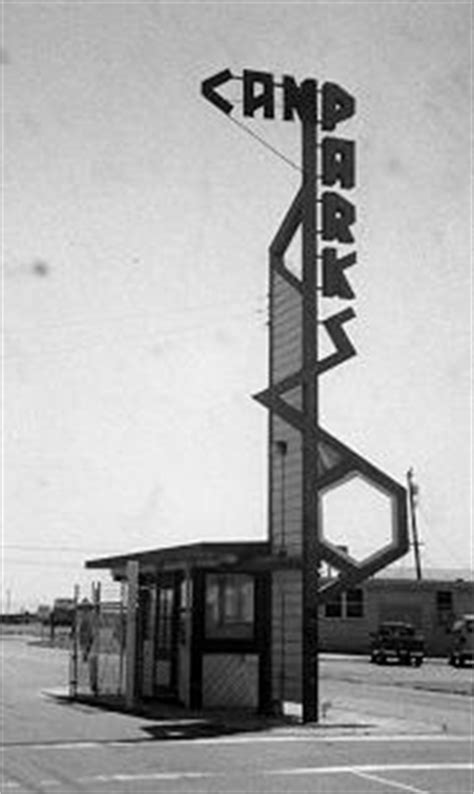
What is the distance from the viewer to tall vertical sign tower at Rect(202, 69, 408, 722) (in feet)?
75.6

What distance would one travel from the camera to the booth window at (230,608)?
920 inches

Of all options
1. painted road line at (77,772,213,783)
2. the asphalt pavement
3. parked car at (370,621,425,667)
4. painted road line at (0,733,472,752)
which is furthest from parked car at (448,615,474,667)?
painted road line at (77,772,213,783)

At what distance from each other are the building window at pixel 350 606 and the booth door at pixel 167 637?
120 ft

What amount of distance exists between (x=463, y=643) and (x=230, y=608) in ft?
94.3

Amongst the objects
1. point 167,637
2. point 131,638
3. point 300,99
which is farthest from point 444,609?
point 300,99

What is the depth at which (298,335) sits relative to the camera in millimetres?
24609

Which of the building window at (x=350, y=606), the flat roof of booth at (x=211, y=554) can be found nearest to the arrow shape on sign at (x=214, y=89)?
the flat roof of booth at (x=211, y=554)

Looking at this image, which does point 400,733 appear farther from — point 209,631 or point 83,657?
point 83,657

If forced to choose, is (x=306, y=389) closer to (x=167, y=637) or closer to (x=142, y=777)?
(x=167, y=637)

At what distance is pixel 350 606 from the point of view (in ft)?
204

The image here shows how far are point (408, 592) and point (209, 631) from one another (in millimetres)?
39179

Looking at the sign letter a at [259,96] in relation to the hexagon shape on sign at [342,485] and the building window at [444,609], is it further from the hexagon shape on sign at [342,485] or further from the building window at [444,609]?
the building window at [444,609]

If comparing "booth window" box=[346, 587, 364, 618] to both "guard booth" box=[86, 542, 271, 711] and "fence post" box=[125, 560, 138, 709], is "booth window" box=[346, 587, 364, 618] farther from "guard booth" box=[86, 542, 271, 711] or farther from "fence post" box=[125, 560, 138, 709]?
"fence post" box=[125, 560, 138, 709]

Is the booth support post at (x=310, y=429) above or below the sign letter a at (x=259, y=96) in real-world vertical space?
below
